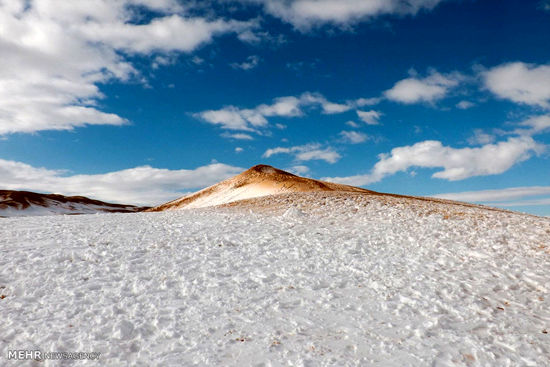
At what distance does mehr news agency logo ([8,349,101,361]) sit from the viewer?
664cm

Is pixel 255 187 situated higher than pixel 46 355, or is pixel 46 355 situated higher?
pixel 255 187

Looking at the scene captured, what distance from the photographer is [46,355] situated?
6715mm

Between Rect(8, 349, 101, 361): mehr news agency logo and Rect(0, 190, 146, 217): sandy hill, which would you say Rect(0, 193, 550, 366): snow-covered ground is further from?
Rect(0, 190, 146, 217): sandy hill

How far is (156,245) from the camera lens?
13.8 m

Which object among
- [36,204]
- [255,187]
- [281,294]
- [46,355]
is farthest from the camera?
[36,204]

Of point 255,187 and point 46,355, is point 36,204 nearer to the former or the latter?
point 255,187

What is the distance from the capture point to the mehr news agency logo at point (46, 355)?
21.8 ft

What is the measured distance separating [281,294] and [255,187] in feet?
79.0

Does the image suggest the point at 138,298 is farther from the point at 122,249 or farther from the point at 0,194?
the point at 0,194

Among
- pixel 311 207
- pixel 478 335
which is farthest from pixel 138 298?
pixel 311 207

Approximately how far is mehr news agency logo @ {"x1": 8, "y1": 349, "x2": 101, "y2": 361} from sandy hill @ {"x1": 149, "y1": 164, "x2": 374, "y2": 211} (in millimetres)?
21403

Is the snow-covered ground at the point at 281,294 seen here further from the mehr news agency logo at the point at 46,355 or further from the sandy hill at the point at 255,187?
the sandy hill at the point at 255,187

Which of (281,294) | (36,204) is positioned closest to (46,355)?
(281,294)

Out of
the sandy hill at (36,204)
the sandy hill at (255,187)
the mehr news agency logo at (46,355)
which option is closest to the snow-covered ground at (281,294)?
the mehr news agency logo at (46,355)
